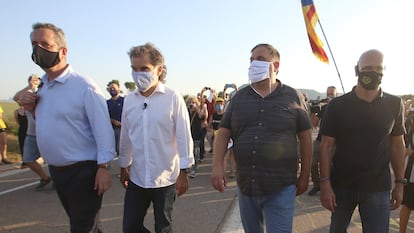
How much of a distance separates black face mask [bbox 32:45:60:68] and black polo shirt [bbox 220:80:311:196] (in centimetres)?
147

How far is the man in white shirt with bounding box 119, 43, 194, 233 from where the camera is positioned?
305 cm

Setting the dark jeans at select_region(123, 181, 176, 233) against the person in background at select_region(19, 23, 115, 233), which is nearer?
the person in background at select_region(19, 23, 115, 233)

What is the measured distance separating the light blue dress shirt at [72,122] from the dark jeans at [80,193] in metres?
0.08

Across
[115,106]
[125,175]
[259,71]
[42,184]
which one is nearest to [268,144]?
[259,71]

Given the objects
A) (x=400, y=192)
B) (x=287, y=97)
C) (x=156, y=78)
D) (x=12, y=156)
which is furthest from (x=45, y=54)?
(x=12, y=156)

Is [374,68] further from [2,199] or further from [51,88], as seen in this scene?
[2,199]

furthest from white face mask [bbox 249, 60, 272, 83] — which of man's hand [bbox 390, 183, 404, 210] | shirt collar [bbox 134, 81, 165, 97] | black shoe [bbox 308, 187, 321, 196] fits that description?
black shoe [bbox 308, 187, 321, 196]

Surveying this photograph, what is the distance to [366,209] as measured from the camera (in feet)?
9.40

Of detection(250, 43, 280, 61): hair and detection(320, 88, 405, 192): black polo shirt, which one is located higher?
detection(250, 43, 280, 61): hair

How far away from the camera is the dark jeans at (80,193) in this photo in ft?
9.29

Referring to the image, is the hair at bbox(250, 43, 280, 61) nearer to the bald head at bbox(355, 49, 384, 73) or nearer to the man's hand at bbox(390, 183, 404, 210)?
the bald head at bbox(355, 49, 384, 73)

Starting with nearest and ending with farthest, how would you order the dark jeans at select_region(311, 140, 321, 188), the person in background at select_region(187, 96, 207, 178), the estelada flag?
the dark jeans at select_region(311, 140, 321, 188)
the estelada flag
the person in background at select_region(187, 96, 207, 178)

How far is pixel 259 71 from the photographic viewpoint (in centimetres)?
278

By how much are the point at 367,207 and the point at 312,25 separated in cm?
635
